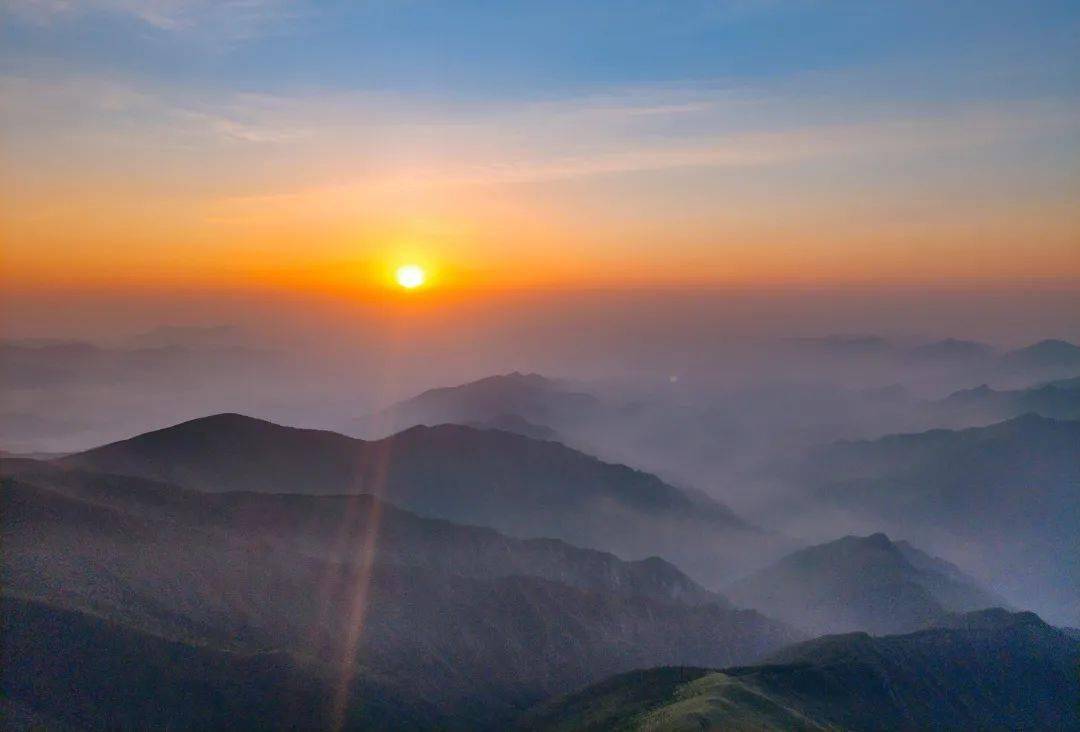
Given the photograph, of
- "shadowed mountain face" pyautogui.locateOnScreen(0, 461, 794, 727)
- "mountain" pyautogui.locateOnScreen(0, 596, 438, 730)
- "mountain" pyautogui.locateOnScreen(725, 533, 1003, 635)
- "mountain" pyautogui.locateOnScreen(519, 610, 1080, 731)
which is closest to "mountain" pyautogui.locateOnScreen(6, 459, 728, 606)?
"shadowed mountain face" pyautogui.locateOnScreen(0, 461, 794, 727)

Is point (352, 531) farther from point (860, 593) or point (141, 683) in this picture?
point (860, 593)

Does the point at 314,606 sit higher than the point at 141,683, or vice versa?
the point at 141,683

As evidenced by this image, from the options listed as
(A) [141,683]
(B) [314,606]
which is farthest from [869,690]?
(A) [141,683]

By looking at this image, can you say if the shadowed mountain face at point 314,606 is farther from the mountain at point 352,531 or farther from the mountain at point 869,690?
the mountain at point 869,690

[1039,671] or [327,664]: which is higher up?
[327,664]

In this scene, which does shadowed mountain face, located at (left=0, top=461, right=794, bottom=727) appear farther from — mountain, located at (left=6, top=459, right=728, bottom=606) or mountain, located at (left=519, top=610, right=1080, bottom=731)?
mountain, located at (left=519, top=610, right=1080, bottom=731)

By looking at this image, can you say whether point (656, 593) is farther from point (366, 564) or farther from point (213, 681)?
point (213, 681)

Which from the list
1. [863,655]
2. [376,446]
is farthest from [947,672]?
[376,446]
